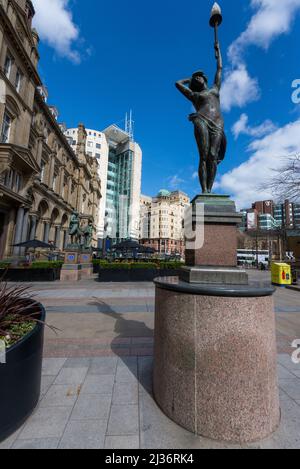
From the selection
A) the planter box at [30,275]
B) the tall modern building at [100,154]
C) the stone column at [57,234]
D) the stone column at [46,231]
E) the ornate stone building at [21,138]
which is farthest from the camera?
the tall modern building at [100,154]

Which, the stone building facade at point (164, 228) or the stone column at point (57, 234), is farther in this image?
the stone building facade at point (164, 228)

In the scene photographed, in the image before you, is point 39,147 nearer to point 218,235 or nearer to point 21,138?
point 21,138

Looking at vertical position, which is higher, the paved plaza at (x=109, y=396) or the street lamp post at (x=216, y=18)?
the street lamp post at (x=216, y=18)

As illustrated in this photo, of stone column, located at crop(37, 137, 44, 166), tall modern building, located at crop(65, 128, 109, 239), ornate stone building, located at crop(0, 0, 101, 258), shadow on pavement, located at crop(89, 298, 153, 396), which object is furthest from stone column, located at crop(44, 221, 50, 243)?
tall modern building, located at crop(65, 128, 109, 239)

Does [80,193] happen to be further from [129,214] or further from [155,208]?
[155,208]

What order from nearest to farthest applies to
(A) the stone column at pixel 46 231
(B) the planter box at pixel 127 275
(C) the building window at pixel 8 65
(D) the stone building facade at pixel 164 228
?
(B) the planter box at pixel 127 275
(C) the building window at pixel 8 65
(A) the stone column at pixel 46 231
(D) the stone building facade at pixel 164 228

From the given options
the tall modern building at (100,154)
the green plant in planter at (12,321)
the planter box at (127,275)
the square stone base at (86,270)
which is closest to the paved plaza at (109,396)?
the green plant in planter at (12,321)

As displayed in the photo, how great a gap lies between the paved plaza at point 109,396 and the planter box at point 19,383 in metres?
0.13

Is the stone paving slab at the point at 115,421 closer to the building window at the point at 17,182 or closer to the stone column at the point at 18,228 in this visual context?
the stone column at the point at 18,228

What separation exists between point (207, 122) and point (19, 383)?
4.48m

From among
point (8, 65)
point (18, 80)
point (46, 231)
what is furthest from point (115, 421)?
point (46, 231)

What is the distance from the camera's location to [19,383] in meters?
2.34

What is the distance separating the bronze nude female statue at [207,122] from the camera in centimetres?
387
